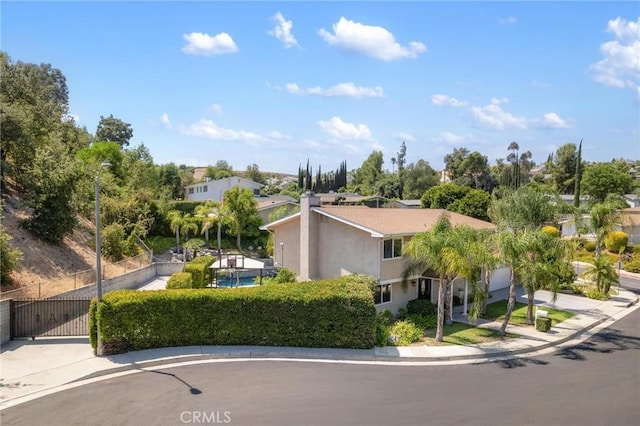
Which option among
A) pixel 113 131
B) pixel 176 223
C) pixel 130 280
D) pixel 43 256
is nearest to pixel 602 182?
pixel 176 223

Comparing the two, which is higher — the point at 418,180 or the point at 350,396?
the point at 418,180

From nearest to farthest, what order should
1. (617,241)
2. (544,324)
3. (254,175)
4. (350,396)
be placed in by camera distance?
(350,396) → (544,324) → (617,241) → (254,175)

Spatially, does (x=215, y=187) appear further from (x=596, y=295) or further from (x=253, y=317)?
(x=596, y=295)

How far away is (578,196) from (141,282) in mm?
58932

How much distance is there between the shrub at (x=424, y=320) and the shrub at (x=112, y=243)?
74.2ft

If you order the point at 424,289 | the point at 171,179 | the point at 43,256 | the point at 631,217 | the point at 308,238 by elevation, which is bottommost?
the point at 424,289

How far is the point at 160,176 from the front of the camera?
248ft

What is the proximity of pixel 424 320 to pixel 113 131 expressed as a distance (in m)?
84.2

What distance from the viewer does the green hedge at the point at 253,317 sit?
1628cm

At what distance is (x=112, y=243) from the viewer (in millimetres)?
31844

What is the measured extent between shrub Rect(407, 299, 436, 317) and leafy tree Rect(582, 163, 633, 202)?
50269mm

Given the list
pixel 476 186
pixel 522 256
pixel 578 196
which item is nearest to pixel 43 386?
pixel 522 256

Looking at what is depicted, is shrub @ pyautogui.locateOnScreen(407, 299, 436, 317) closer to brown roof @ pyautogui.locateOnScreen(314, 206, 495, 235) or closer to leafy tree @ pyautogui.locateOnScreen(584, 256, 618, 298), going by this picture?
brown roof @ pyautogui.locateOnScreen(314, 206, 495, 235)

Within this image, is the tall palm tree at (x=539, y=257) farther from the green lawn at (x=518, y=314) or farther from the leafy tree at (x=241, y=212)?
the leafy tree at (x=241, y=212)
